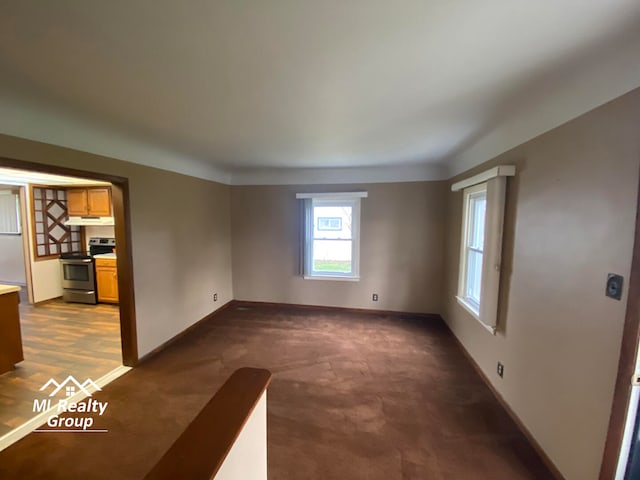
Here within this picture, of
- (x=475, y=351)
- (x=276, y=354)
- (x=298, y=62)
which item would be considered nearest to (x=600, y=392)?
(x=475, y=351)

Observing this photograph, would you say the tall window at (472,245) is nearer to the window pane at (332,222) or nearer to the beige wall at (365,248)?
the beige wall at (365,248)

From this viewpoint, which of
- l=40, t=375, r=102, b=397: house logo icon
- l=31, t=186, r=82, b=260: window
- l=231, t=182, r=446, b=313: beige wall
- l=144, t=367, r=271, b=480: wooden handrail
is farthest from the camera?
l=31, t=186, r=82, b=260: window

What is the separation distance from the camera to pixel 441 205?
4.11m

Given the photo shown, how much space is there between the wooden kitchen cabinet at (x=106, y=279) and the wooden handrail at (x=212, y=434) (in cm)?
493

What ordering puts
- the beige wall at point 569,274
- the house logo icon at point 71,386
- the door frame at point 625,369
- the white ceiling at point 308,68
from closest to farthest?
the white ceiling at point 308,68 → the door frame at point 625,369 → the beige wall at point 569,274 → the house logo icon at point 71,386

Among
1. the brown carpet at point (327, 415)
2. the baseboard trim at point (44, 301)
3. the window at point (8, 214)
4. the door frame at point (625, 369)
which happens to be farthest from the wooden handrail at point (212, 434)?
the window at point (8, 214)

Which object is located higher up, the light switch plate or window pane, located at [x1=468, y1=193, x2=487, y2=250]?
window pane, located at [x1=468, y1=193, x2=487, y2=250]

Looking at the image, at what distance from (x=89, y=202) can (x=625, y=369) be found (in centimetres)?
679

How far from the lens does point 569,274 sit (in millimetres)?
1581

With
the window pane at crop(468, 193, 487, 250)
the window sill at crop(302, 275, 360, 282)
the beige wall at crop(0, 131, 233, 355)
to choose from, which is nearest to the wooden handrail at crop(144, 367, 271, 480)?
the beige wall at crop(0, 131, 233, 355)

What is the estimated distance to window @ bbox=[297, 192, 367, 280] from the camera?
14.4 feet

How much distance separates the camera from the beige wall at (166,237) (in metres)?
2.40

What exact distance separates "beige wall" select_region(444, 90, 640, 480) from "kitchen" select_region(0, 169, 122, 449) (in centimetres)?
375

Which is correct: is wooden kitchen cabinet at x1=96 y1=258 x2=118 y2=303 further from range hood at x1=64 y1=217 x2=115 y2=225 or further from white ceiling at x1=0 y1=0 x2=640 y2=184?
white ceiling at x1=0 y1=0 x2=640 y2=184
